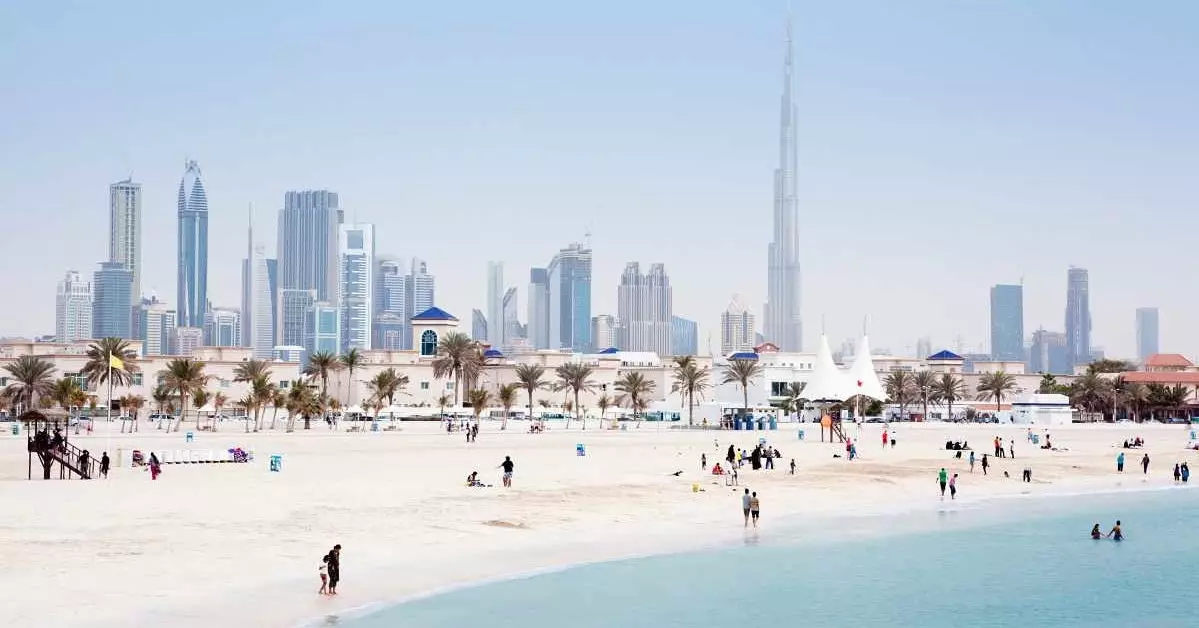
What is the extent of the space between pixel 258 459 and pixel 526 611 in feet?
99.9

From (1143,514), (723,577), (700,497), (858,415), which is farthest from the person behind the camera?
(858,415)

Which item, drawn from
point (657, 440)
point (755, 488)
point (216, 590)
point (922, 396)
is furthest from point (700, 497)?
point (922, 396)

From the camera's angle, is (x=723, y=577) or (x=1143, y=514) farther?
(x=1143, y=514)

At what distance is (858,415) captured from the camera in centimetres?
10288

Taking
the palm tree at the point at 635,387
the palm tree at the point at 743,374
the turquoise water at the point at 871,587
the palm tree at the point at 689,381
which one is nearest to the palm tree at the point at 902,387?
the palm tree at the point at 743,374

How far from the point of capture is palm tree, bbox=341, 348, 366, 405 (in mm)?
108125

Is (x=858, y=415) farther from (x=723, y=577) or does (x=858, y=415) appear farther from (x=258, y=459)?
(x=723, y=577)

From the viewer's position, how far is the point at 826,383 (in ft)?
269

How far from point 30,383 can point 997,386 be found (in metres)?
84.3

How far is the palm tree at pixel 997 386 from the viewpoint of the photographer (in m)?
122

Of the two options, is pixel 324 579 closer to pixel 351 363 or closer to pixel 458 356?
pixel 458 356

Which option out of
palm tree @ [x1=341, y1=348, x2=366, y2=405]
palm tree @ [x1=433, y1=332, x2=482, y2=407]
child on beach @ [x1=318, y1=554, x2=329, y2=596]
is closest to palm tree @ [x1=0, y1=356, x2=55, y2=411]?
palm tree @ [x1=341, y1=348, x2=366, y2=405]

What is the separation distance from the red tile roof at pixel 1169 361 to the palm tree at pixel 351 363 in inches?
4361

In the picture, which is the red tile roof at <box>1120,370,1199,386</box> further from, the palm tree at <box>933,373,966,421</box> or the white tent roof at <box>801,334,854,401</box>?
the white tent roof at <box>801,334,854,401</box>
